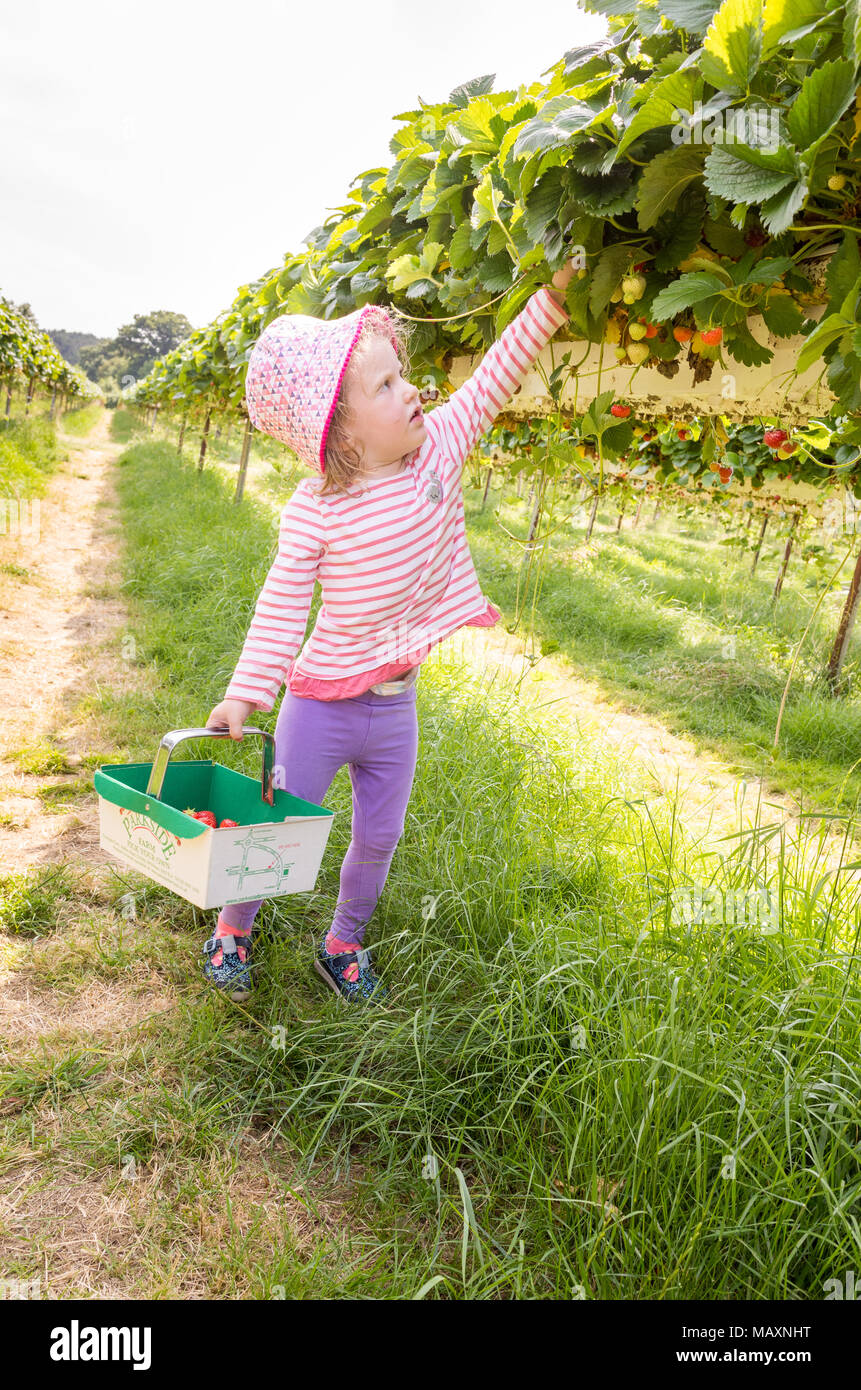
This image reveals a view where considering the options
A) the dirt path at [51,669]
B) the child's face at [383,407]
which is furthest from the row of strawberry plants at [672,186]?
the dirt path at [51,669]

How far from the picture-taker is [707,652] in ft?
25.7

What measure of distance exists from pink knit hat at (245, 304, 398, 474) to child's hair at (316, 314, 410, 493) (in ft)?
0.06

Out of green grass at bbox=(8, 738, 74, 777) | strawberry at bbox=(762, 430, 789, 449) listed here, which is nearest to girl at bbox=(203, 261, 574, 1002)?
green grass at bbox=(8, 738, 74, 777)

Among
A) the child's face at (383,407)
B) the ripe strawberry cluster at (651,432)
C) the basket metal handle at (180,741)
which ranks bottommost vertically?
the basket metal handle at (180,741)

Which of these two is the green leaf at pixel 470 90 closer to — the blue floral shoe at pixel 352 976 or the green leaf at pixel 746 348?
the green leaf at pixel 746 348

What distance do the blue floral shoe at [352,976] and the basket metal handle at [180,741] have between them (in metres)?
0.53

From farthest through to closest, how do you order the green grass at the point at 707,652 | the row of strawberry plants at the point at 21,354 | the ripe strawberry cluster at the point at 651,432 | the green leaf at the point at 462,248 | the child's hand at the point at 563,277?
the row of strawberry plants at the point at 21,354, the green grass at the point at 707,652, the ripe strawberry cluster at the point at 651,432, the green leaf at the point at 462,248, the child's hand at the point at 563,277

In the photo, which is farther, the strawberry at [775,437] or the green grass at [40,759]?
the strawberry at [775,437]

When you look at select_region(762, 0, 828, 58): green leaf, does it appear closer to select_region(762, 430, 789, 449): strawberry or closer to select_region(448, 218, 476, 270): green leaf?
select_region(448, 218, 476, 270): green leaf

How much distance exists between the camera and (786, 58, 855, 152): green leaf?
3.67 ft

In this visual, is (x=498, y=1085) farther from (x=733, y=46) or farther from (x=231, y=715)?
(x=733, y=46)

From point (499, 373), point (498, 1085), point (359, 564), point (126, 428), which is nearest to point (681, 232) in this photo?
point (499, 373)

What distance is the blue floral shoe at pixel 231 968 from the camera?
2.10m

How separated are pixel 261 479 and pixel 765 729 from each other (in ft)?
43.4
